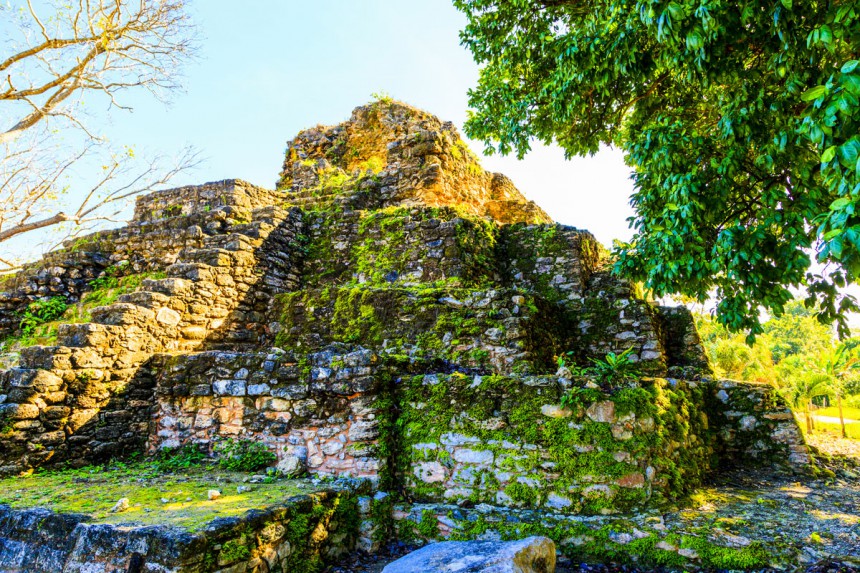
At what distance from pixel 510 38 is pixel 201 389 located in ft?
20.9

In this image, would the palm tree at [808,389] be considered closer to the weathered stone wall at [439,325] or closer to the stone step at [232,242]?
the weathered stone wall at [439,325]

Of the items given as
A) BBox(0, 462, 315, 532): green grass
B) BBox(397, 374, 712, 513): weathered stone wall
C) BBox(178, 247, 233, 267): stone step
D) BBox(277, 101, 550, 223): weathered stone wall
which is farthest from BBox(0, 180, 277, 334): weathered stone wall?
BBox(397, 374, 712, 513): weathered stone wall

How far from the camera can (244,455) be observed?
16.4ft

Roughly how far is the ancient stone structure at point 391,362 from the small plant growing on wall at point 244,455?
0.09m

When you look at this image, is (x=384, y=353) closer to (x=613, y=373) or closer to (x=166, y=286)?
(x=613, y=373)

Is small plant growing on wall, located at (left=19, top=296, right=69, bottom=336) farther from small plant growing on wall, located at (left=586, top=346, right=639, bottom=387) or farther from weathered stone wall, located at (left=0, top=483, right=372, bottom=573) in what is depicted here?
small plant growing on wall, located at (left=586, top=346, right=639, bottom=387)

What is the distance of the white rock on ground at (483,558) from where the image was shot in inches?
120

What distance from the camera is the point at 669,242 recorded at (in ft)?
13.7

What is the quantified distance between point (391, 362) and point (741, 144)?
400cm

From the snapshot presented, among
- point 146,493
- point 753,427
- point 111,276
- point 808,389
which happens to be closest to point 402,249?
point 146,493

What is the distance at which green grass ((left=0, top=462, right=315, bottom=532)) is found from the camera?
136 inches

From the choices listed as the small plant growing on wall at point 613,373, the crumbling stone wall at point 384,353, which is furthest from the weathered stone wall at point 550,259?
the small plant growing on wall at point 613,373

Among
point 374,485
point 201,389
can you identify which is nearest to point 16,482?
point 201,389

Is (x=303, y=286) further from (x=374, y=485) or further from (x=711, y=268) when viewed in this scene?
(x=711, y=268)
